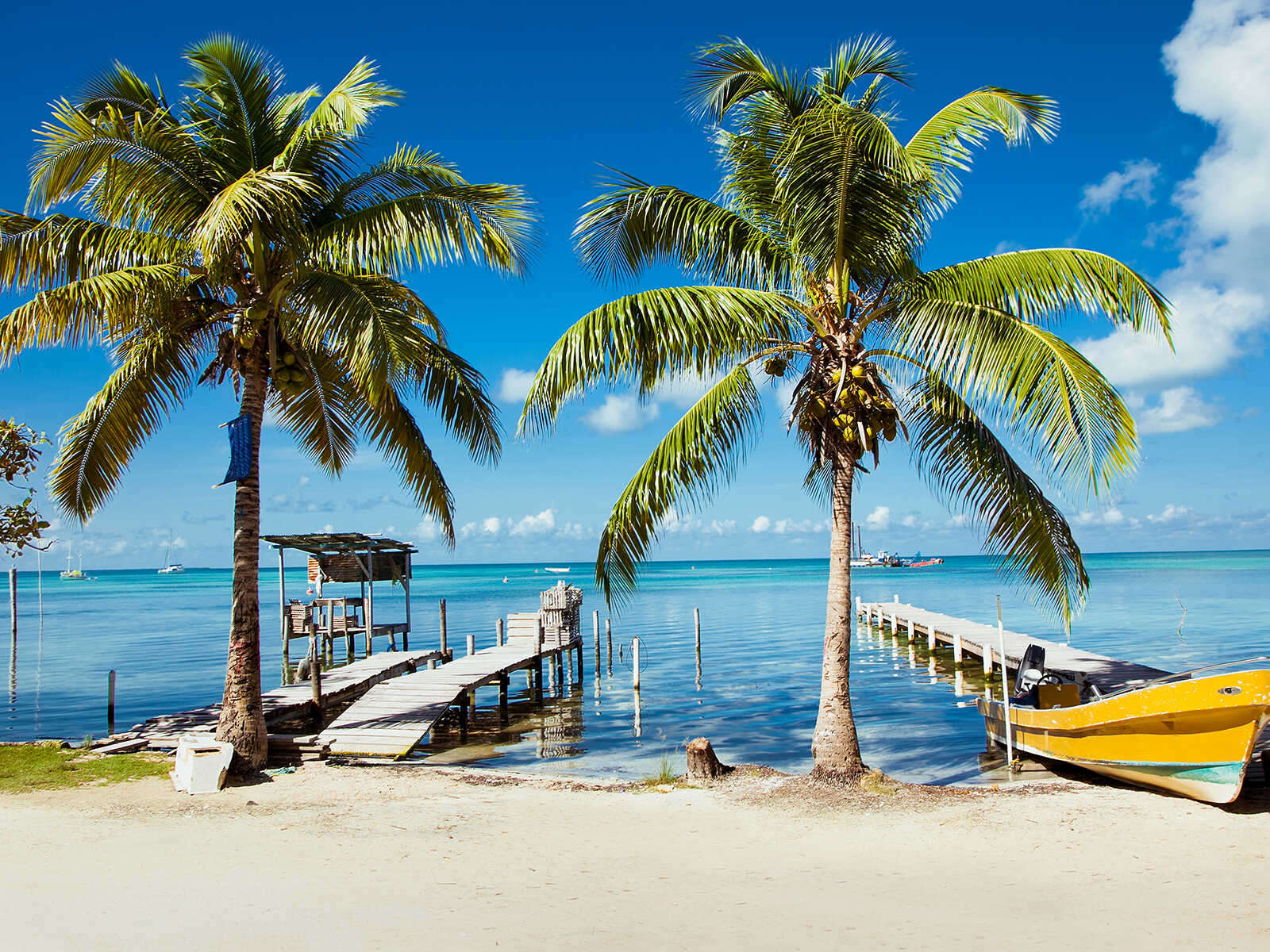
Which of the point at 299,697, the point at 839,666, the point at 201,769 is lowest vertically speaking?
the point at 299,697

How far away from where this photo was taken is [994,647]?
2522cm

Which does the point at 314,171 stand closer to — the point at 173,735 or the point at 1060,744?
the point at 173,735

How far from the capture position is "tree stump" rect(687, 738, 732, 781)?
10.7m

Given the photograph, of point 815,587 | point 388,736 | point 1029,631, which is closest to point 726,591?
point 815,587

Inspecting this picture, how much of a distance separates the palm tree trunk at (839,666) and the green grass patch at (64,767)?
26.2 feet

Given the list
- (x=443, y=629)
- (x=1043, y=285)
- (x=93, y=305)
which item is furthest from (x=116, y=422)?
(x=443, y=629)

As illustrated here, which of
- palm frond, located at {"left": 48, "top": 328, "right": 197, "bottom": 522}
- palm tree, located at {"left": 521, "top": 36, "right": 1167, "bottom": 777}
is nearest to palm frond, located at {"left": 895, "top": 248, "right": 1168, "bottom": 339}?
palm tree, located at {"left": 521, "top": 36, "right": 1167, "bottom": 777}

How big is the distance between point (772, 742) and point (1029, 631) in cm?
2477

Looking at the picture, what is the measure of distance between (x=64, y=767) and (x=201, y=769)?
253cm

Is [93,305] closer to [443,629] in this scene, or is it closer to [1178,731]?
[1178,731]

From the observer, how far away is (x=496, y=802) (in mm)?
10094

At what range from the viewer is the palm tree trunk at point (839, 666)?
10.0 m

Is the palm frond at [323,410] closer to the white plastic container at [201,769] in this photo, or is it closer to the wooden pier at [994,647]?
the white plastic container at [201,769]

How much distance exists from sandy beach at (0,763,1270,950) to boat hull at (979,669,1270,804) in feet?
0.98
